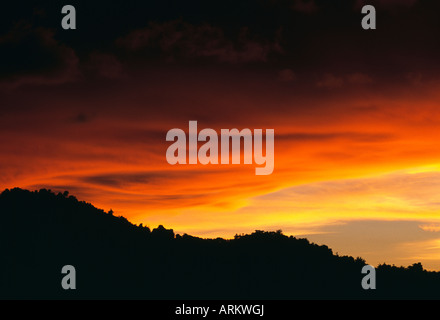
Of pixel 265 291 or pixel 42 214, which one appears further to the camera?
pixel 42 214

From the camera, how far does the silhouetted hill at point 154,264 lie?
473 ft

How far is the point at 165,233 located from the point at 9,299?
44482 mm

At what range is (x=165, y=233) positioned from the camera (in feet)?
511

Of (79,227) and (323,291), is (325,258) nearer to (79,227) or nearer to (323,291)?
(323,291)

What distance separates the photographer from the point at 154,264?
14912cm

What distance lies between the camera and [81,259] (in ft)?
508

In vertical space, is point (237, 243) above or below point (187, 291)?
above

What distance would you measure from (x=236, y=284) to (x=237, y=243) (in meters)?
12.1

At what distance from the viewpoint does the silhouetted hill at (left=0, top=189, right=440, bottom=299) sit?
14425 centimetres
